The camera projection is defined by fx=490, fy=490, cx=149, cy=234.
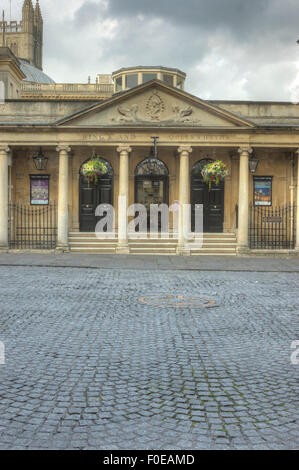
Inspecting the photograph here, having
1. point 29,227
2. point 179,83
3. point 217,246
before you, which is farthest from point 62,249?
point 179,83

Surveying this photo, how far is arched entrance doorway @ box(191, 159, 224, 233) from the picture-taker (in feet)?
75.9

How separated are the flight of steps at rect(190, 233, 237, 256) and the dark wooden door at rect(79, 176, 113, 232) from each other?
5.08 metres

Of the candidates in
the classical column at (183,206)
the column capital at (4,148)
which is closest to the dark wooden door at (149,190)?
the classical column at (183,206)

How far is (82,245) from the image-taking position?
68.6 ft

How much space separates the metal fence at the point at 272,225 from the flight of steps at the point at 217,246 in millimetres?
1044

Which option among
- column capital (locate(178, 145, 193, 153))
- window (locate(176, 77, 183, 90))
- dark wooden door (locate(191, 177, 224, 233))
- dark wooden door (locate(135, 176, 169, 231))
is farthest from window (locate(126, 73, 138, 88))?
column capital (locate(178, 145, 193, 153))

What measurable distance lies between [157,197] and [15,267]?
973 cm

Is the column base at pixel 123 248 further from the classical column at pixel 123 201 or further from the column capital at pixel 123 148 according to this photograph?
the column capital at pixel 123 148

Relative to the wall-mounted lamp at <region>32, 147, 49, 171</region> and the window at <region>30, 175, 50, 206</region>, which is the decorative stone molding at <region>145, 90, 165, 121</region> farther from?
the window at <region>30, 175, 50, 206</region>

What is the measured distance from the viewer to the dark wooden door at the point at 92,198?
75.8 feet

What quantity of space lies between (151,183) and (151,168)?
2.32 feet

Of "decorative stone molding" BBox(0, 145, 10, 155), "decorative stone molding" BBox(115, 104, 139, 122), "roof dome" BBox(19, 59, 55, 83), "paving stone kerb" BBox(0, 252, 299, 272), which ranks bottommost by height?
"paving stone kerb" BBox(0, 252, 299, 272)

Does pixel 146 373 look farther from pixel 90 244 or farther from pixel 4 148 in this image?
pixel 4 148
